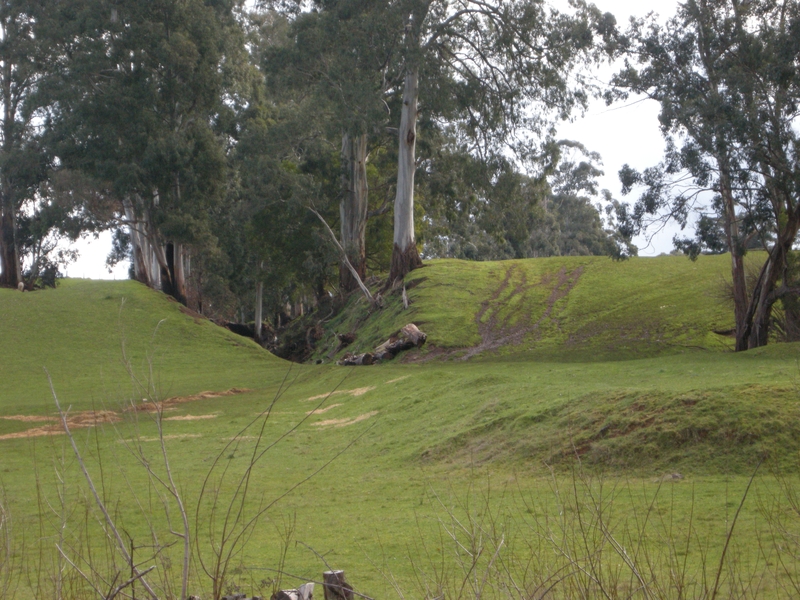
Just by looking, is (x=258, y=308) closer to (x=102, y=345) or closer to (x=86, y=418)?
(x=102, y=345)

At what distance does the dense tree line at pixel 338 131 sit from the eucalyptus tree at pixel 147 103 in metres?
0.10

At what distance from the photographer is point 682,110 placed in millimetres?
20469

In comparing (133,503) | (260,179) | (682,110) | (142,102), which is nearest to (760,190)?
(682,110)

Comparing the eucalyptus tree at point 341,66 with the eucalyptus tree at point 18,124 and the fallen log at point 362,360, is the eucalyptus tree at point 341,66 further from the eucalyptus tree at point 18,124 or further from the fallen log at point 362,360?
the eucalyptus tree at point 18,124

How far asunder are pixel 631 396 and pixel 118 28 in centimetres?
3097

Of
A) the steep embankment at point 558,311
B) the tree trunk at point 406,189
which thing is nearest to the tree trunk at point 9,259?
the steep embankment at point 558,311

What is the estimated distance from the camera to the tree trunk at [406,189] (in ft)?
104

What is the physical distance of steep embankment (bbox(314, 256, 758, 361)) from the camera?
26.4m

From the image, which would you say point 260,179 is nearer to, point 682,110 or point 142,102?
point 142,102

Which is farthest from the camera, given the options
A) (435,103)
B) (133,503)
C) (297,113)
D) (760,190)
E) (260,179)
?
(297,113)

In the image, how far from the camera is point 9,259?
44688 mm

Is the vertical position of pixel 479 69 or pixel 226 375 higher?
pixel 479 69

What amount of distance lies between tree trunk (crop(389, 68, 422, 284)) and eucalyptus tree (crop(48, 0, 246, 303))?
918cm

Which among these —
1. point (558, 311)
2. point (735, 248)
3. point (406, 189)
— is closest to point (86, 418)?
point (735, 248)
